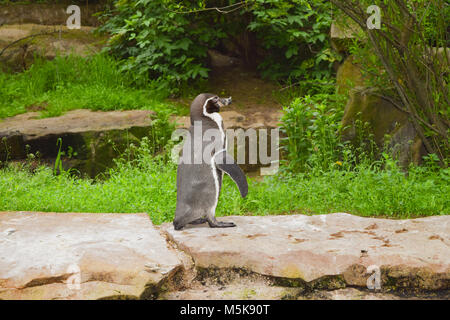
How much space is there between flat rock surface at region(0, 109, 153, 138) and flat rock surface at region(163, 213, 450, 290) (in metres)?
3.48

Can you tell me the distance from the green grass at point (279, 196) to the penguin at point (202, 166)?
903 millimetres

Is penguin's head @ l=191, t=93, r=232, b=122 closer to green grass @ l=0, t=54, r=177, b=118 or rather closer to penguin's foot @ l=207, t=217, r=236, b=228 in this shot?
penguin's foot @ l=207, t=217, r=236, b=228

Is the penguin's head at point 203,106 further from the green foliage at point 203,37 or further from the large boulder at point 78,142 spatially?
→ the green foliage at point 203,37

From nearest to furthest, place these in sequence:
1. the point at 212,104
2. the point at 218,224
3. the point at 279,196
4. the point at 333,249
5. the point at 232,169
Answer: the point at 333,249
the point at 232,169
the point at 212,104
the point at 218,224
the point at 279,196

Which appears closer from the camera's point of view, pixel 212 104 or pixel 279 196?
pixel 212 104

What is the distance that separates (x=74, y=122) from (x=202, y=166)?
13.9ft

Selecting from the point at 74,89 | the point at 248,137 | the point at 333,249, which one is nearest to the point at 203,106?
the point at 333,249

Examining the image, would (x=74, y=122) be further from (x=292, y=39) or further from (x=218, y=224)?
(x=218, y=224)

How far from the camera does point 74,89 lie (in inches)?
350

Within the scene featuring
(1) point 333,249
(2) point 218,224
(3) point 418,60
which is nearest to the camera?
(1) point 333,249

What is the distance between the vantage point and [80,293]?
2.87 m

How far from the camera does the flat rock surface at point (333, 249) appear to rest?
123 inches

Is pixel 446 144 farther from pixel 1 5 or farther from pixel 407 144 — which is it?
pixel 1 5

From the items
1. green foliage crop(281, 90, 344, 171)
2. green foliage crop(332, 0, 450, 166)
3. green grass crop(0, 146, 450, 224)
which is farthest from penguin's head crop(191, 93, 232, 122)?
green foliage crop(281, 90, 344, 171)
